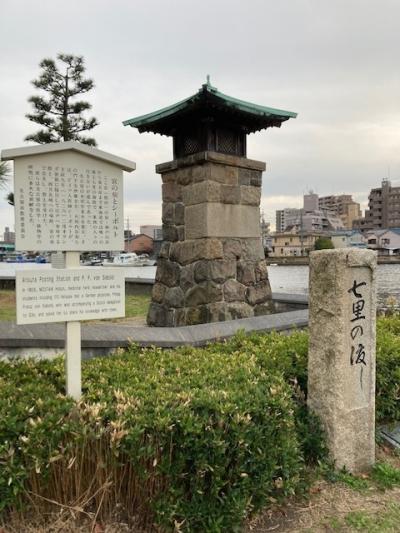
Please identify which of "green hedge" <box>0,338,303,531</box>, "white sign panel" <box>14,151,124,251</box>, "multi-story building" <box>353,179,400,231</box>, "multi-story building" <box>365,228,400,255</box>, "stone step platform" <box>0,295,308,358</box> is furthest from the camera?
"multi-story building" <box>353,179,400,231</box>

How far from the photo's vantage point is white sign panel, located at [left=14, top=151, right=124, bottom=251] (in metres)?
2.71

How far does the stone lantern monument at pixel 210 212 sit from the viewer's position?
6.27m

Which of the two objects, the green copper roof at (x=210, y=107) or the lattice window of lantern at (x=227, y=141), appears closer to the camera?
the green copper roof at (x=210, y=107)

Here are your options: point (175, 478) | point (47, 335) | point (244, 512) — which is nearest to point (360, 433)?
point (244, 512)

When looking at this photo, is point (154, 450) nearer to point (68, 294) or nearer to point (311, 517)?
point (68, 294)

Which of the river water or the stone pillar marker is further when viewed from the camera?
the river water

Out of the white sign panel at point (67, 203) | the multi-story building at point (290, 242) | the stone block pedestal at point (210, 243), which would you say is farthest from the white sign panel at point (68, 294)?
the multi-story building at point (290, 242)

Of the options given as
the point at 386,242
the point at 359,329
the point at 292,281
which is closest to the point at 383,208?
the point at 386,242

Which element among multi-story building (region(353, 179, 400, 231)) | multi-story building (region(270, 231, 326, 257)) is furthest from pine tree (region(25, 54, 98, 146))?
multi-story building (region(353, 179, 400, 231))

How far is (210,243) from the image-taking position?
20.6ft

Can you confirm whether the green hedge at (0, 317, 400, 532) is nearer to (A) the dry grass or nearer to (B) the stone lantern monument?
(A) the dry grass

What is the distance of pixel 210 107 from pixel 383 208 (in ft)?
282

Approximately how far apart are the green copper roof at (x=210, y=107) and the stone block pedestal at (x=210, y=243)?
60cm

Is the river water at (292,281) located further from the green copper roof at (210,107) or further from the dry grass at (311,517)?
the dry grass at (311,517)
